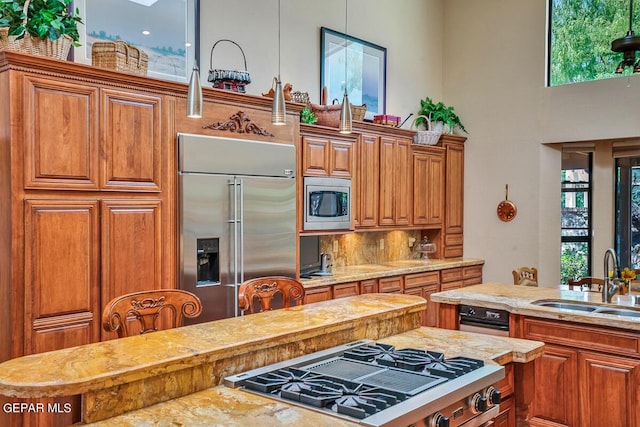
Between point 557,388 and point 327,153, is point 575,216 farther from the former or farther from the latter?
point 557,388

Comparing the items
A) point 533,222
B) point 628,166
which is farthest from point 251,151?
point 628,166

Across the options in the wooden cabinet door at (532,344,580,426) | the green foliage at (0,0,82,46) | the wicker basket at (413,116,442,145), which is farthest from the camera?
the wicker basket at (413,116,442,145)

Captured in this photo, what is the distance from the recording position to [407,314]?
2701mm

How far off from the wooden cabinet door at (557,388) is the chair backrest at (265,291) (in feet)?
5.23

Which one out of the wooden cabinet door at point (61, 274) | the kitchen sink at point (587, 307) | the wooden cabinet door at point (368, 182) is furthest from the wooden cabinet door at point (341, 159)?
the wooden cabinet door at point (61, 274)

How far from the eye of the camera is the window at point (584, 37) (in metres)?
5.88

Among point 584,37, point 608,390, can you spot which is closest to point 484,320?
point 608,390

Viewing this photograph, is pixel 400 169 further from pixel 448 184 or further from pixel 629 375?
pixel 629 375

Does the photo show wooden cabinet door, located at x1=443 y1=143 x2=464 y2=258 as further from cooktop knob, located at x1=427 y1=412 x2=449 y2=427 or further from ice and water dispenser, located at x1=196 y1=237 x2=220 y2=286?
cooktop knob, located at x1=427 y1=412 x2=449 y2=427

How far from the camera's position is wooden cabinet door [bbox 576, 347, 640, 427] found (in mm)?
3117

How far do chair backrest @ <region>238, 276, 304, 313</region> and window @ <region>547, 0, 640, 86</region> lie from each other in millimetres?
4574

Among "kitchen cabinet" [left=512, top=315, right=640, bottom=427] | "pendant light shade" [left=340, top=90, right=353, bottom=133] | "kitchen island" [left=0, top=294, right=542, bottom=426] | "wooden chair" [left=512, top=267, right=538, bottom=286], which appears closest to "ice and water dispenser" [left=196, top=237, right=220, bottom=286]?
"pendant light shade" [left=340, top=90, right=353, bottom=133]

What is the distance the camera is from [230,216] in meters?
4.02

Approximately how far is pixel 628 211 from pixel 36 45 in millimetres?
5908
